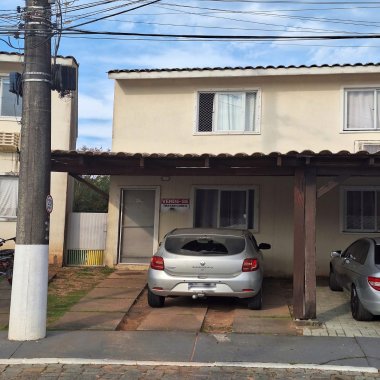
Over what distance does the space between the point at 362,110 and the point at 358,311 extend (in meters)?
6.19

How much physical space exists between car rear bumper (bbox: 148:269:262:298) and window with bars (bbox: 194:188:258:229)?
13.7 ft

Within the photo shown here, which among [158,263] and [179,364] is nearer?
[179,364]

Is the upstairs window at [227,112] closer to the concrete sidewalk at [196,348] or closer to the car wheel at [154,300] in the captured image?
the car wheel at [154,300]

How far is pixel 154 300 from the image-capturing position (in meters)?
8.80

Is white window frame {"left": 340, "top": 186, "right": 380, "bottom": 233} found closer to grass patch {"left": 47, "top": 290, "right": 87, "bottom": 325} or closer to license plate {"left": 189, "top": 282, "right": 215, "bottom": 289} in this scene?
license plate {"left": 189, "top": 282, "right": 215, "bottom": 289}

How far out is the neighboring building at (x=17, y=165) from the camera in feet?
42.5

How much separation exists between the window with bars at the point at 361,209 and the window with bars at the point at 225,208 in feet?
7.37

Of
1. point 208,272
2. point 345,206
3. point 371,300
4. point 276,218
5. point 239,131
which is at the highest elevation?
point 239,131

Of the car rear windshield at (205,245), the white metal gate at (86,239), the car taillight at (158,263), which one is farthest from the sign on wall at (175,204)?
the car taillight at (158,263)

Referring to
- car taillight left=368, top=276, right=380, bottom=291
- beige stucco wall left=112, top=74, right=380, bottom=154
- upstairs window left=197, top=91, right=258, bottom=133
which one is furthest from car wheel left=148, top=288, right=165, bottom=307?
upstairs window left=197, top=91, right=258, bottom=133

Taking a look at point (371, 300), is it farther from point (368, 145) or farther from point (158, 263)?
point (368, 145)

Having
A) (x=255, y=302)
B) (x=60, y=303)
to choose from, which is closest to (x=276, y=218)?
(x=255, y=302)

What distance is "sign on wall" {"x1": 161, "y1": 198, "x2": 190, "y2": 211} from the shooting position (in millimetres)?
12625

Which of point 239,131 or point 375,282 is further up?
point 239,131
